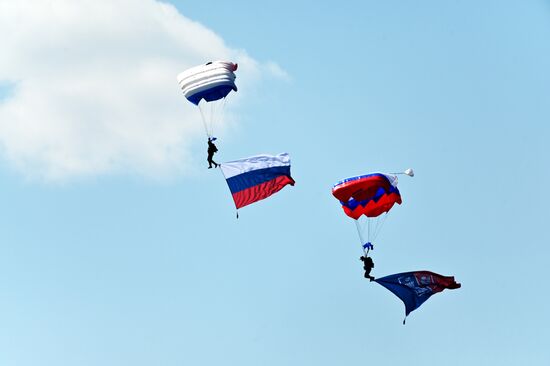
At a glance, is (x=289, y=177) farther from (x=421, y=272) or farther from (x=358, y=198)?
(x=421, y=272)

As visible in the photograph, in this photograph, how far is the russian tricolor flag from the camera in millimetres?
35031

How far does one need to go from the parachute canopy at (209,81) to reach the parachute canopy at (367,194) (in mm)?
5328

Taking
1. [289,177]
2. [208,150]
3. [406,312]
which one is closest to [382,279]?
[406,312]

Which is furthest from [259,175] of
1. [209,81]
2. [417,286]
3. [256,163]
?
[417,286]

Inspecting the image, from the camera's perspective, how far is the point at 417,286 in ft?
119

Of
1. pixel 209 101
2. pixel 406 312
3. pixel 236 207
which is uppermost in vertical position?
pixel 209 101

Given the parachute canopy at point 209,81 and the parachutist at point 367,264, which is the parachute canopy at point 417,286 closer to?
the parachutist at point 367,264

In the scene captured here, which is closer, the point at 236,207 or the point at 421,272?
the point at 236,207

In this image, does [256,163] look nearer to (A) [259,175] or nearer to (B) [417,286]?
(A) [259,175]

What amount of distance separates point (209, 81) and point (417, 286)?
11.1 metres

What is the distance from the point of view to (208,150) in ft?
109

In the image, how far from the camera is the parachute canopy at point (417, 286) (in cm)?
3612

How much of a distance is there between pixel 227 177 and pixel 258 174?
134cm

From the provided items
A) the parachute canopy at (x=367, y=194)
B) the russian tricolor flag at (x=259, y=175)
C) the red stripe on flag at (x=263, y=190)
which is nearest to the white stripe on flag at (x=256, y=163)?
the russian tricolor flag at (x=259, y=175)
